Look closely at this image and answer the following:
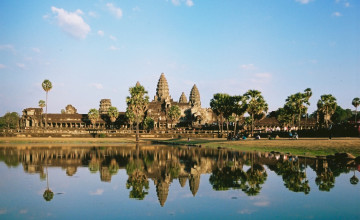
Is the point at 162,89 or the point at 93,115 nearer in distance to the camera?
the point at 93,115

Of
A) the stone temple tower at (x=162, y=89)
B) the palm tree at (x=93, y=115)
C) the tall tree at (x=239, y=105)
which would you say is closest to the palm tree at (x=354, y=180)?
the tall tree at (x=239, y=105)

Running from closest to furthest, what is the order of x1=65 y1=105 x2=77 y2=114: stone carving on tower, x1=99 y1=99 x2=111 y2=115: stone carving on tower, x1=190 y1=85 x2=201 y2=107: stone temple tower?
x1=99 y1=99 x2=111 y2=115: stone carving on tower
x1=65 y1=105 x2=77 y2=114: stone carving on tower
x1=190 y1=85 x2=201 y2=107: stone temple tower

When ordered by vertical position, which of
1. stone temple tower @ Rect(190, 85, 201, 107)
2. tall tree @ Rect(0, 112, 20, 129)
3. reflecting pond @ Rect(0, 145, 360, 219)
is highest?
stone temple tower @ Rect(190, 85, 201, 107)

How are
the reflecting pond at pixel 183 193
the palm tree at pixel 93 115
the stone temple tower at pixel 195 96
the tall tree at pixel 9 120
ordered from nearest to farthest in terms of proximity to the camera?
the reflecting pond at pixel 183 193, the palm tree at pixel 93 115, the tall tree at pixel 9 120, the stone temple tower at pixel 195 96

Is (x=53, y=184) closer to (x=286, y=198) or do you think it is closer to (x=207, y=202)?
(x=207, y=202)

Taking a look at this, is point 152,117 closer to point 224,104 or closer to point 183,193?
point 224,104

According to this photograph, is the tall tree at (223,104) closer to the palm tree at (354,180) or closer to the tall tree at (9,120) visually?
the palm tree at (354,180)

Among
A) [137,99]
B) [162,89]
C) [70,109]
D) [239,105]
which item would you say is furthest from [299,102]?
[70,109]

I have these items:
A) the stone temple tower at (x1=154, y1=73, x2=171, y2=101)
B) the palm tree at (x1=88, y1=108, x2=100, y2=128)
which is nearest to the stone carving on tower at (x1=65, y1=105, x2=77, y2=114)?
the stone temple tower at (x1=154, y1=73, x2=171, y2=101)

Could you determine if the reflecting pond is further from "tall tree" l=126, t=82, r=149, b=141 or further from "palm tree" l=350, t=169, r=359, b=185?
"tall tree" l=126, t=82, r=149, b=141

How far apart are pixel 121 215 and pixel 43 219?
97.8 inches

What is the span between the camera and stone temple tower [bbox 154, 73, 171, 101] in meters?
164

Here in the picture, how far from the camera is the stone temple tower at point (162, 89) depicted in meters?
164

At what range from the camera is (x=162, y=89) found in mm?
164875
